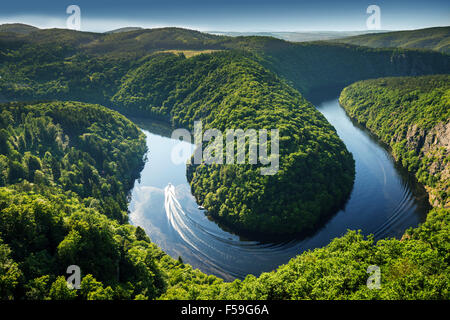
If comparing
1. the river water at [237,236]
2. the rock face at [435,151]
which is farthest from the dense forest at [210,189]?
the river water at [237,236]

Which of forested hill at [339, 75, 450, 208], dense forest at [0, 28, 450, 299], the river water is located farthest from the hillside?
the river water

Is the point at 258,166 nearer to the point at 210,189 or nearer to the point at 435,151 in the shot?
the point at 210,189

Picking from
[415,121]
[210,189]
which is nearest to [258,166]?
[210,189]

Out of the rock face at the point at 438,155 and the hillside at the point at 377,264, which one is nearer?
the hillside at the point at 377,264

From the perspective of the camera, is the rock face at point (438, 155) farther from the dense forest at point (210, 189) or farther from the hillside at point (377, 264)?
the dense forest at point (210, 189)
